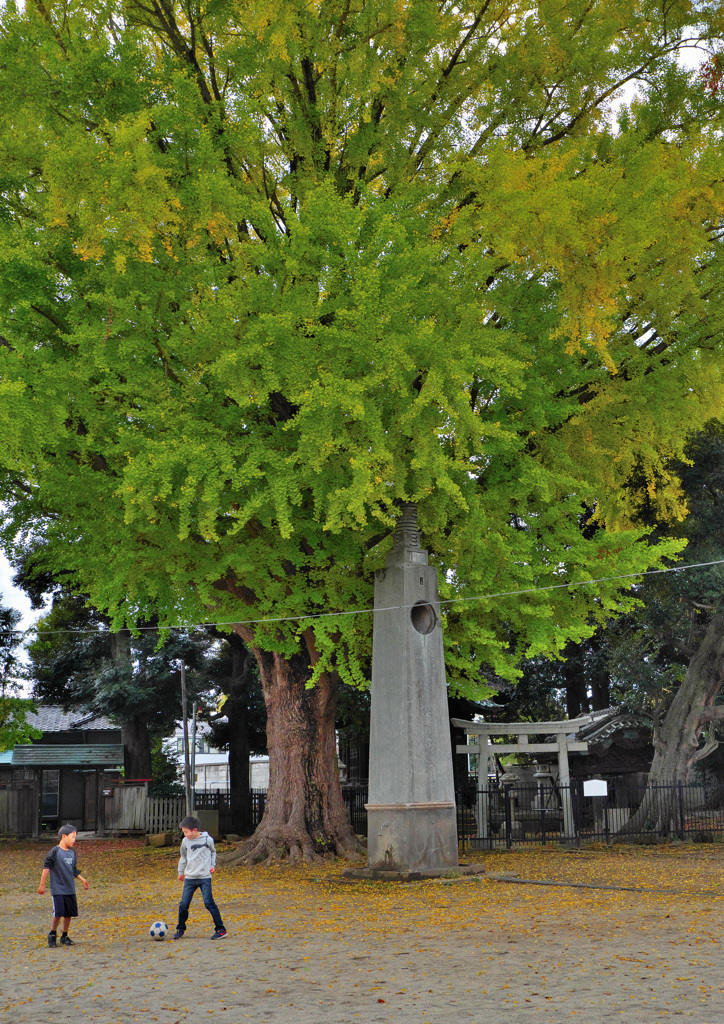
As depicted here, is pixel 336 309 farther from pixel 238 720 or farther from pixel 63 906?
pixel 238 720

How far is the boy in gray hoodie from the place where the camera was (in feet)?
34.3

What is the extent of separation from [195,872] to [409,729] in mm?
5992

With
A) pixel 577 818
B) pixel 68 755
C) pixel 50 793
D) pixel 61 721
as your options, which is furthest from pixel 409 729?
pixel 61 721

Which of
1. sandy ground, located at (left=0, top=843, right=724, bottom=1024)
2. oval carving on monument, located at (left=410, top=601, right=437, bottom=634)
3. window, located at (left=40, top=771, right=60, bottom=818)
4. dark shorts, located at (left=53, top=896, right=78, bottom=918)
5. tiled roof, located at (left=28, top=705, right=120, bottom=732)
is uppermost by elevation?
oval carving on monument, located at (left=410, top=601, right=437, bottom=634)

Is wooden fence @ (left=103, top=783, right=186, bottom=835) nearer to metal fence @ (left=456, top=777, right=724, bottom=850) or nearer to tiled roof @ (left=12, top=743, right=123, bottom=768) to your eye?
tiled roof @ (left=12, top=743, right=123, bottom=768)

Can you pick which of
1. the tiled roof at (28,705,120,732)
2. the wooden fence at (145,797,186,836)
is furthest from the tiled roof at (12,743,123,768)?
the tiled roof at (28,705,120,732)

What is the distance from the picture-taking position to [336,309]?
1405cm

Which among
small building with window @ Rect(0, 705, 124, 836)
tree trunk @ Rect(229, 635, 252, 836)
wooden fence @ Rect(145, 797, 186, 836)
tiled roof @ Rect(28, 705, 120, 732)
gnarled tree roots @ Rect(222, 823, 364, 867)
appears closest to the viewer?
gnarled tree roots @ Rect(222, 823, 364, 867)

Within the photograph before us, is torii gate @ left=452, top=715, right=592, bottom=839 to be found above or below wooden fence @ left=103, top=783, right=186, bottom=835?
above

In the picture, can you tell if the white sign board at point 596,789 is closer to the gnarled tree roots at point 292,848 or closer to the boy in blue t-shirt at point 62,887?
the gnarled tree roots at point 292,848

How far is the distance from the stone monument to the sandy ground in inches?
30.2

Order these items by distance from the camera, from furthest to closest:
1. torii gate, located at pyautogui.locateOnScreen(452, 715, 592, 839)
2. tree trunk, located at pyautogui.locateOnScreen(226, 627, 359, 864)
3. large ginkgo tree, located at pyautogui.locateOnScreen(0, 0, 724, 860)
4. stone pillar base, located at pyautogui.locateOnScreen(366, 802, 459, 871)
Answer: torii gate, located at pyautogui.locateOnScreen(452, 715, 592, 839), tree trunk, located at pyautogui.locateOnScreen(226, 627, 359, 864), stone pillar base, located at pyautogui.locateOnScreen(366, 802, 459, 871), large ginkgo tree, located at pyautogui.locateOnScreen(0, 0, 724, 860)

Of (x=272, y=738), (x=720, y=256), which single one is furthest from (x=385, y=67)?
(x=272, y=738)

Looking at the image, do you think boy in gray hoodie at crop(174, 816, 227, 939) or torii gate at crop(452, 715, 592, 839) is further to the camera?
torii gate at crop(452, 715, 592, 839)
